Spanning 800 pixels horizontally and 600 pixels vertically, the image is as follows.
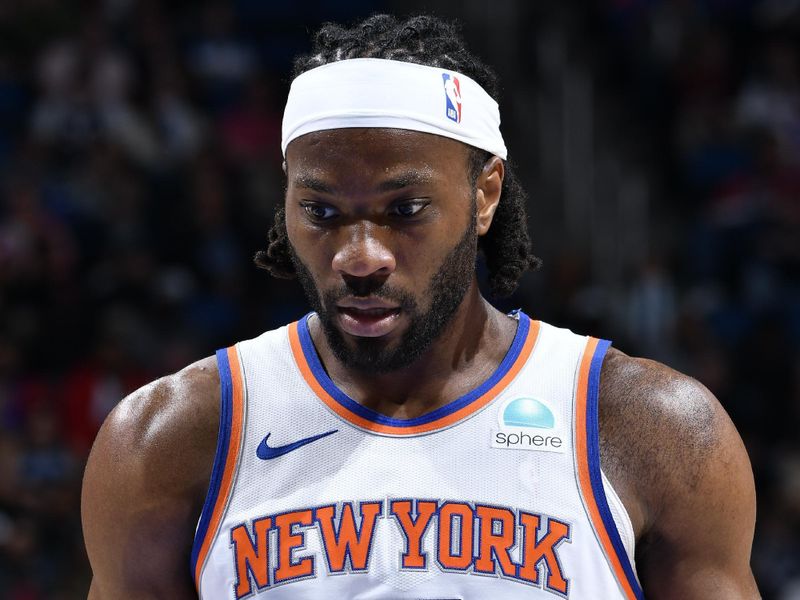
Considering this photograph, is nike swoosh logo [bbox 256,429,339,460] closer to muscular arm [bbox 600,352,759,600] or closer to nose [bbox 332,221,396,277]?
nose [bbox 332,221,396,277]

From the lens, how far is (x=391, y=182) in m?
2.57

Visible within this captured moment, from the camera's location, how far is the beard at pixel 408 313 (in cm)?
267

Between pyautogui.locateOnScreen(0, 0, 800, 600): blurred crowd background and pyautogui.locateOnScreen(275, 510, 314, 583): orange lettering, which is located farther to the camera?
pyautogui.locateOnScreen(0, 0, 800, 600): blurred crowd background

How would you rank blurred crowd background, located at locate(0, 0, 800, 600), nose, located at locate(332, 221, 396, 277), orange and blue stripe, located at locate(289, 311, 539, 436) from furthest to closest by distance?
blurred crowd background, located at locate(0, 0, 800, 600) < orange and blue stripe, located at locate(289, 311, 539, 436) < nose, located at locate(332, 221, 396, 277)

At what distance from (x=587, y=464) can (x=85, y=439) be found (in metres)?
5.15

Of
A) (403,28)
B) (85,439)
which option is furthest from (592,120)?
(403,28)

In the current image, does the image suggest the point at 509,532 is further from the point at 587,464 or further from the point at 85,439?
the point at 85,439

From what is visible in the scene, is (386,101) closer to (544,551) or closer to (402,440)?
(402,440)

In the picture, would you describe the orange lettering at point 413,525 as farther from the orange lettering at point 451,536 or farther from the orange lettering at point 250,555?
the orange lettering at point 250,555

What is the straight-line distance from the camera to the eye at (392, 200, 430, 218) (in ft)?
8.54

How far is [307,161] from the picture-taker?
2664 millimetres

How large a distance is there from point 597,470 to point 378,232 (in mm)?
686

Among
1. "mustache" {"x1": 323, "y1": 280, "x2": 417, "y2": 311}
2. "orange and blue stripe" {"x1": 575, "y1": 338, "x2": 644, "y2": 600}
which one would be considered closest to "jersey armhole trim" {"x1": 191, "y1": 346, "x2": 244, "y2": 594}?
"mustache" {"x1": 323, "y1": 280, "x2": 417, "y2": 311}

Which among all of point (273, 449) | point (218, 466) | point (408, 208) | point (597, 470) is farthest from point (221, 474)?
point (597, 470)
